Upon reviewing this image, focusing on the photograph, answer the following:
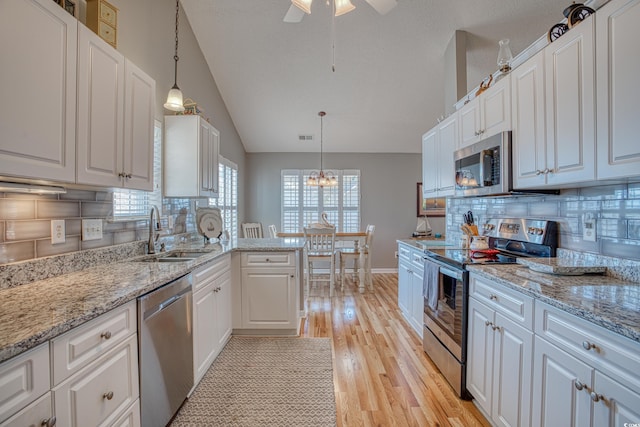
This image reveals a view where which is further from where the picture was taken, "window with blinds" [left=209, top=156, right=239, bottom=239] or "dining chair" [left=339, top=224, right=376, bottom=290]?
"dining chair" [left=339, top=224, right=376, bottom=290]

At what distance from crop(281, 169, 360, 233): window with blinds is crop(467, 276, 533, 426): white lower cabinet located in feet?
13.4

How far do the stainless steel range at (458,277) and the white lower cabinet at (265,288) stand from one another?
4.11 feet

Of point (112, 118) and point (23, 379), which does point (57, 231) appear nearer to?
point (112, 118)

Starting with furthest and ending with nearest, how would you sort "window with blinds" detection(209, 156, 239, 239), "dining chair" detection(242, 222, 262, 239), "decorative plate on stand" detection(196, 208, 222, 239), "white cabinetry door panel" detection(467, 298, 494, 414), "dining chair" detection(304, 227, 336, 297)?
1. "dining chair" detection(242, 222, 262, 239)
2. "dining chair" detection(304, 227, 336, 297)
3. "window with blinds" detection(209, 156, 239, 239)
4. "decorative plate on stand" detection(196, 208, 222, 239)
5. "white cabinetry door panel" detection(467, 298, 494, 414)

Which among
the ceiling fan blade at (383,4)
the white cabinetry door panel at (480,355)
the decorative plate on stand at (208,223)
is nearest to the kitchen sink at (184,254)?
the decorative plate on stand at (208,223)

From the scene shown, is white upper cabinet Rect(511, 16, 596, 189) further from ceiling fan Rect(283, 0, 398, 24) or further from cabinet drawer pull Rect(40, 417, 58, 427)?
cabinet drawer pull Rect(40, 417, 58, 427)

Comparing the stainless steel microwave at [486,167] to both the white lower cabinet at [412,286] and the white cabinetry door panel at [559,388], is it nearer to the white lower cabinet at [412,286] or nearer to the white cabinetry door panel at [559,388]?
the white lower cabinet at [412,286]

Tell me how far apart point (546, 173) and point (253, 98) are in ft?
12.6

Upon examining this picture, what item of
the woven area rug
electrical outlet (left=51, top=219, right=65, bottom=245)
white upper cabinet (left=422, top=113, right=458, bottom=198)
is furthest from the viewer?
white upper cabinet (left=422, top=113, right=458, bottom=198)

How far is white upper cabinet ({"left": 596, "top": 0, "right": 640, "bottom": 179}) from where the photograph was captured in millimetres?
1144

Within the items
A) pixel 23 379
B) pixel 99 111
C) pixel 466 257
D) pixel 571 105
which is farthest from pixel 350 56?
pixel 23 379

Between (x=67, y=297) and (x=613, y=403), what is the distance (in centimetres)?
204

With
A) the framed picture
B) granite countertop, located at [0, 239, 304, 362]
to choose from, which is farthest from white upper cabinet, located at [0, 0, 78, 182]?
the framed picture

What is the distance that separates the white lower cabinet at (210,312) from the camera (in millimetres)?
1944
